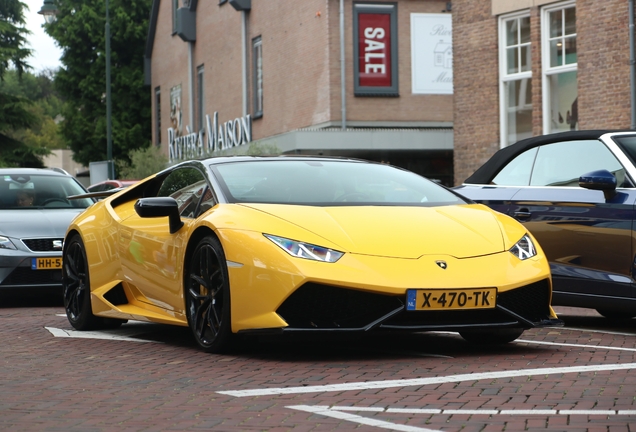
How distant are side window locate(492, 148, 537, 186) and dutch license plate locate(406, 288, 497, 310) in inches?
104

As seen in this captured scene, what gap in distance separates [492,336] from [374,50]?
1117 inches

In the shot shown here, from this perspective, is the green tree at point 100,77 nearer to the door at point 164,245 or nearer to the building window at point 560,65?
the building window at point 560,65

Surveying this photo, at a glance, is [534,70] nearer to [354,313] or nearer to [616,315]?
[616,315]

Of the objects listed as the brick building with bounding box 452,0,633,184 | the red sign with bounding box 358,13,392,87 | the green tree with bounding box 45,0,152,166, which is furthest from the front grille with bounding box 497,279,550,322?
the green tree with bounding box 45,0,152,166

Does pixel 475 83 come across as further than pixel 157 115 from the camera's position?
No

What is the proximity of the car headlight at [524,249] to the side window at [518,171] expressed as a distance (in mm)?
1994

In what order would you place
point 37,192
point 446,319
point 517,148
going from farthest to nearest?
point 37,192
point 517,148
point 446,319

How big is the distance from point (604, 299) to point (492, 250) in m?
1.74

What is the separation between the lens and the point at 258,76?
4006cm

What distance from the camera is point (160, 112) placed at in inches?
2137

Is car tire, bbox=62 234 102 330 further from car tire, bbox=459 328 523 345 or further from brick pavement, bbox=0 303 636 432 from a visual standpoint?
car tire, bbox=459 328 523 345

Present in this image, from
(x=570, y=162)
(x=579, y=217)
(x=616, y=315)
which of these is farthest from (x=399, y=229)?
(x=616, y=315)

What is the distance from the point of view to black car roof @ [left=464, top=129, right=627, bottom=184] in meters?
8.76

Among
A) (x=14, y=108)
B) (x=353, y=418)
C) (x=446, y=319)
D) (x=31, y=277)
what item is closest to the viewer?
(x=353, y=418)
